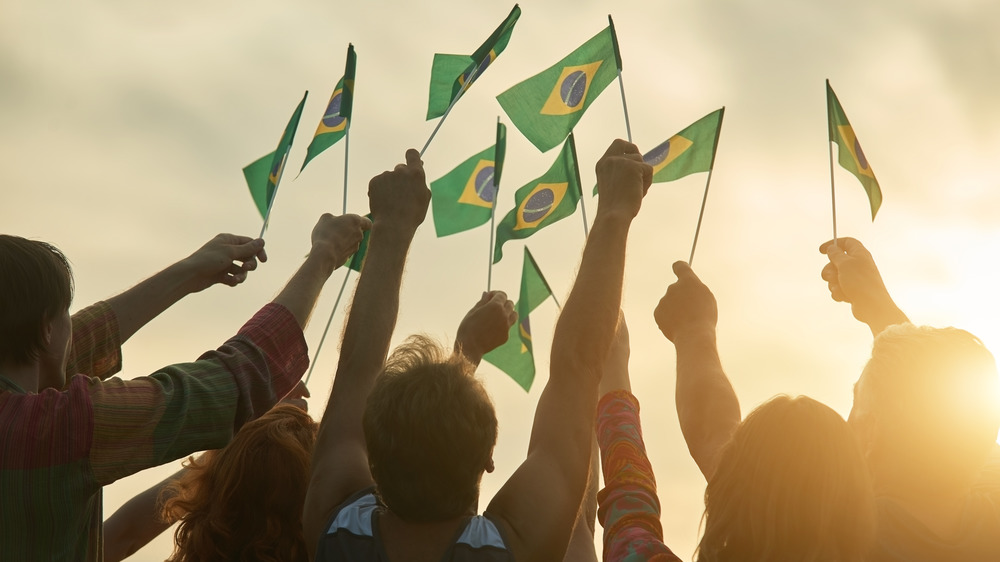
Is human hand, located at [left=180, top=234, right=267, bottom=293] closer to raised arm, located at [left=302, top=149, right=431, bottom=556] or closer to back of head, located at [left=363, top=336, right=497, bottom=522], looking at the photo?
raised arm, located at [left=302, top=149, right=431, bottom=556]

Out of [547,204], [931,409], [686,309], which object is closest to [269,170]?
[547,204]

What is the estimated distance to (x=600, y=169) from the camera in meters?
3.75

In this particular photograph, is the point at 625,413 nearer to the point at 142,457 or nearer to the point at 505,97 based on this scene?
the point at 142,457

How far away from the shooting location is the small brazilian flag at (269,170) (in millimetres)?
6832

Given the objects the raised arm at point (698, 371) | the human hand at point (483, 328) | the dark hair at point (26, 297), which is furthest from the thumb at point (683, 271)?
the dark hair at point (26, 297)

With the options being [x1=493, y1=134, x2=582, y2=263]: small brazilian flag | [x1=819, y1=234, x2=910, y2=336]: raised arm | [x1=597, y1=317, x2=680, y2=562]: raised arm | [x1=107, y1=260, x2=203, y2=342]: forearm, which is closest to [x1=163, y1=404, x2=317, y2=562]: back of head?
[x1=107, y1=260, x2=203, y2=342]: forearm

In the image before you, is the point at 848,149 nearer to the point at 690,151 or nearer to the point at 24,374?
the point at 690,151

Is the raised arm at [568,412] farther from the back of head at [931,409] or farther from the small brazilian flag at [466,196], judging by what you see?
the small brazilian flag at [466,196]

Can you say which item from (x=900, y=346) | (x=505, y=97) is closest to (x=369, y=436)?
(x=900, y=346)

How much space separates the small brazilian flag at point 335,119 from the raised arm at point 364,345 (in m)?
3.07

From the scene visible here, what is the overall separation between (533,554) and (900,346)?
1418 mm

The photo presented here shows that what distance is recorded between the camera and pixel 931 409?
126 inches

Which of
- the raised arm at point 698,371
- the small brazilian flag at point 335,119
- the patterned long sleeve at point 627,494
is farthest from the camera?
the small brazilian flag at point 335,119

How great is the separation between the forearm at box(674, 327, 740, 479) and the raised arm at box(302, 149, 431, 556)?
1.14m
